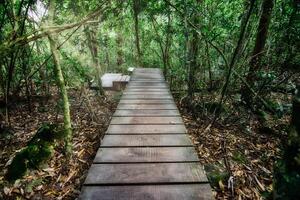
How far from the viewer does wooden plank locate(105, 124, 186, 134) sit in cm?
331

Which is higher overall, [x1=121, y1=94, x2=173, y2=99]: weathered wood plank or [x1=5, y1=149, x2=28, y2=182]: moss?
[x1=121, y1=94, x2=173, y2=99]: weathered wood plank

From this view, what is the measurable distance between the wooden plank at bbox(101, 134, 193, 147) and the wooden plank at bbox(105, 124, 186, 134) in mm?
135

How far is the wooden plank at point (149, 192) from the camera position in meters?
2.00

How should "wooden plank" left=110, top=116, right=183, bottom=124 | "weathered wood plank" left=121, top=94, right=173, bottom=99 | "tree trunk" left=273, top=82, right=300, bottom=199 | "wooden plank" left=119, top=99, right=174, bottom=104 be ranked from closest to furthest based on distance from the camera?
"tree trunk" left=273, top=82, right=300, bottom=199 → "wooden plank" left=110, top=116, right=183, bottom=124 → "wooden plank" left=119, top=99, right=174, bottom=104 → "weathered wood plank" left=121, top=94, right=173, bottom=99

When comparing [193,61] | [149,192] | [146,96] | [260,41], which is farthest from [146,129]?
[260,41]

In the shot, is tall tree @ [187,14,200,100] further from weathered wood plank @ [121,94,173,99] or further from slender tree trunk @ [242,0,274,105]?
slender tree trunk @ [242,0,274,105]

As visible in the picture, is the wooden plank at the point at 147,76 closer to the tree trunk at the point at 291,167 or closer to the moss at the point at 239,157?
the moss at the point at 239,157

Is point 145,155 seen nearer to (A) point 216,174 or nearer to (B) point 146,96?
(A) point 216,174

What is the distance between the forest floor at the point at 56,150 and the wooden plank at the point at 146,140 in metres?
0.64

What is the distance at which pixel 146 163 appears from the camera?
2.51 m

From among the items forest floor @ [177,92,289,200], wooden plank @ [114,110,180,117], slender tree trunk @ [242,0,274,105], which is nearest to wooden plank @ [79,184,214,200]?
forest floor @ [177,92,289,200]

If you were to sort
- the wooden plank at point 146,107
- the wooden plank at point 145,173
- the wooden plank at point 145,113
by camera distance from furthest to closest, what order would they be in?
1. the wooden plank at point 146,107
2. the wooden plank at point 145,113
3. the wooden plank at point 145,173

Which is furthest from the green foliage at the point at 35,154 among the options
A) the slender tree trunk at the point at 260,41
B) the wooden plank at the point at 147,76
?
the wooden plank at the point at 147,76

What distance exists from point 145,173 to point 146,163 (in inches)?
7.4
